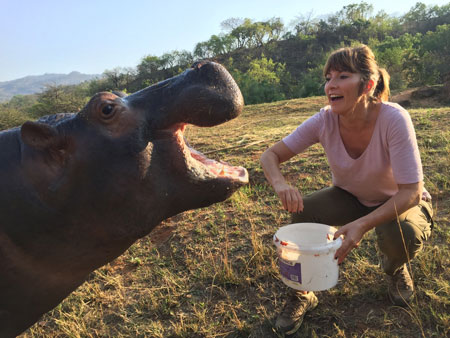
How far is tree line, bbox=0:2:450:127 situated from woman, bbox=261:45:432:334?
20.0m

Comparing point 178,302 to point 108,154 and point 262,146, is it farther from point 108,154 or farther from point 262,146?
point 262,146

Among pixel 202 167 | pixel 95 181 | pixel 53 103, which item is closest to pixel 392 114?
pixel 202 167

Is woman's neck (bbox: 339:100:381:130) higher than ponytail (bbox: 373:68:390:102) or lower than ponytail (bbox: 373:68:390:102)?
lower

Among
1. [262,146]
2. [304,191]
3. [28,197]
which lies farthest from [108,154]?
[262,146]

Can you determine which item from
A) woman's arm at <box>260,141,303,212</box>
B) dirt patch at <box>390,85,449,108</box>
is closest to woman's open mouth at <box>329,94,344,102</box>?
woman's arm at <box>260,141,303,212</box>

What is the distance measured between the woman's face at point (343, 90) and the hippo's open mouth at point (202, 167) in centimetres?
92

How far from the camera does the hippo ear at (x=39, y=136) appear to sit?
1270mm

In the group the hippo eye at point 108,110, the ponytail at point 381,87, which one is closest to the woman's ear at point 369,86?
the ponytail at point 381,87

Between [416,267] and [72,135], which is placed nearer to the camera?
[72,135]

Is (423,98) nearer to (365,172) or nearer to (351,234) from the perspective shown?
(365,172)

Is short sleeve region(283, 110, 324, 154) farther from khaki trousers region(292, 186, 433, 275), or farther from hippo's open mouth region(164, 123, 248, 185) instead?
hippo's open mouth region(164, 123, 248, 185)

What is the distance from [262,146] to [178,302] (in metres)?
4.03

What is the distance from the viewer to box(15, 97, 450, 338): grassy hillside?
85.7 inches

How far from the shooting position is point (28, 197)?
133 cm
